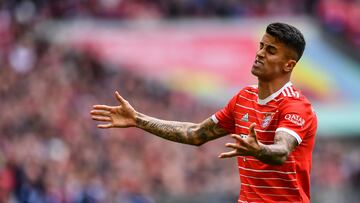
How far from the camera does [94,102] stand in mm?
19188

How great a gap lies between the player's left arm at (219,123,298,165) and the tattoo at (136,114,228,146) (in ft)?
3.98

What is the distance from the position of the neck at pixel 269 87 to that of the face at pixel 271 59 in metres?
0.04

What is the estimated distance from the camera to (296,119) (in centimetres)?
772

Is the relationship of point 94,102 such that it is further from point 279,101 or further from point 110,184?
point 279,101

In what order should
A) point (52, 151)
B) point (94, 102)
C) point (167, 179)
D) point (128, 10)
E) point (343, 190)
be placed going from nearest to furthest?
point (52, 151) < point (167, 179) < point (94, 102) < point (343, 190) < point (128, 10)

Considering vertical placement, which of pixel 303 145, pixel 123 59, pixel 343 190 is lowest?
pixel 343 190

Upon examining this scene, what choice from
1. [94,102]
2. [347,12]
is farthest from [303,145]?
[347,12]

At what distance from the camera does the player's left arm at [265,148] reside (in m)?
7.04

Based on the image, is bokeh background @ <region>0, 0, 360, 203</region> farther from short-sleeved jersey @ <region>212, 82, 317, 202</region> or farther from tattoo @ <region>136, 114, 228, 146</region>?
short-sleeved jersey @ <region>212, 82, 317, 202</region>

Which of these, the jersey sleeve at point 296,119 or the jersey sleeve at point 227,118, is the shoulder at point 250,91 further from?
the jersey sleeve at point 296,119

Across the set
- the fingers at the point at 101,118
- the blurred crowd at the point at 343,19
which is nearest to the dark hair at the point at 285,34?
the fingers at the point at 101,118

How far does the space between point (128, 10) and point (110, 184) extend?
6.28m

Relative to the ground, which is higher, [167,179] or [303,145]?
[303,145]

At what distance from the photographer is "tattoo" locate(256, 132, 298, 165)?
725 cm
